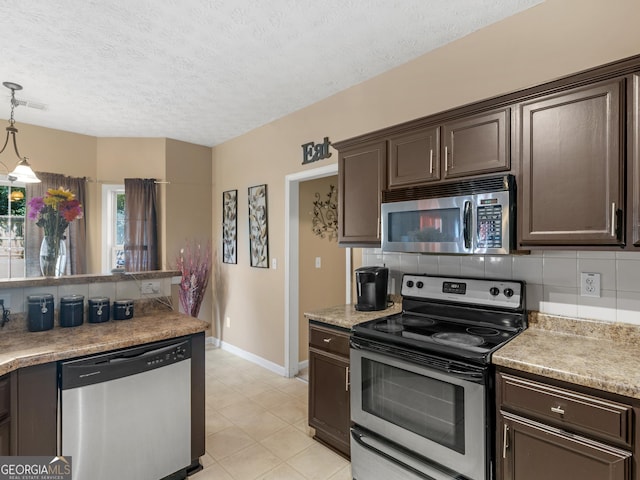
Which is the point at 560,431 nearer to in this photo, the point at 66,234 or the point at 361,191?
the point at 361,191

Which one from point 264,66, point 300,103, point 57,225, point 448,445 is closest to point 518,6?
point 264,66

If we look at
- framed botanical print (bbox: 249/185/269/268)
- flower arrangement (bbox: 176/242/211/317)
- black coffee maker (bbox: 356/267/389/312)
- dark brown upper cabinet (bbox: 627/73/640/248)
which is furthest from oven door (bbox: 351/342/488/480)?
flower arrangement (bbox: 176/242/211/317)

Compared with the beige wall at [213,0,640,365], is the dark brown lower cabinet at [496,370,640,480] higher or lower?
lower

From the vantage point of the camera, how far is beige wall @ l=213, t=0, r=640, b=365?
1.79m

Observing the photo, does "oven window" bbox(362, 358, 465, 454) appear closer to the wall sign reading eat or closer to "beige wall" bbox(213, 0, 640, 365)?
"beige wall" bbox(213, 0, 640, 365)

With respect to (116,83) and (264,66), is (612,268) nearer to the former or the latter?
(264,66)

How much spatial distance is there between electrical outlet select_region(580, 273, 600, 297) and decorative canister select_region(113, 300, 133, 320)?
2675 millimetres

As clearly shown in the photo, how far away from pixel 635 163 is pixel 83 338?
2723mm

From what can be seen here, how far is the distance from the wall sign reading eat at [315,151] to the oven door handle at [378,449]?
2.24m

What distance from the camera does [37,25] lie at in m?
2.10

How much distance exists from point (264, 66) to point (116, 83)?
133cm

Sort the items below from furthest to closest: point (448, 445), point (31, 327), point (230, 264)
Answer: point (230, 264) → point (31, 327) → point (448, 445)

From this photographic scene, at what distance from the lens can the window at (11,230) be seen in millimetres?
3738

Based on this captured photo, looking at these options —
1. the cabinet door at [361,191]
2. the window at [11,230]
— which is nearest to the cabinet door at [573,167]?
the cabinet door at [361,191]
